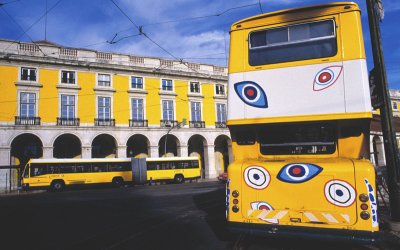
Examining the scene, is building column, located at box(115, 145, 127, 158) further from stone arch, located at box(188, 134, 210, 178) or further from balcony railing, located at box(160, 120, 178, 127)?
stone arch, located at box(188, 134, 210, 178)

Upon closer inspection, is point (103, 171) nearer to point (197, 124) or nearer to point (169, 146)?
point (169, 146)

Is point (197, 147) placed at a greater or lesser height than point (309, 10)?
lesser

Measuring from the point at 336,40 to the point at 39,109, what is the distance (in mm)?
29252

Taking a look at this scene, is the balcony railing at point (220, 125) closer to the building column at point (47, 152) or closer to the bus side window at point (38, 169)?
the building column at point (47, 152)

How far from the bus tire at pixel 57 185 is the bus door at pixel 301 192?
2421 centimetres

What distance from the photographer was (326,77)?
5.49m

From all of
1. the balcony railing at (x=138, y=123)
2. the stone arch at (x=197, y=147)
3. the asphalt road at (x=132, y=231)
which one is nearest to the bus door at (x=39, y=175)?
the balcony railing at (x=138, y=123)

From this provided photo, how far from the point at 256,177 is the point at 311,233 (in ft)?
3.88

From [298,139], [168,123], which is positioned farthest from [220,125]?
[298,139]

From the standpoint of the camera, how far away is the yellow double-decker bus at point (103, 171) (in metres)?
25.8

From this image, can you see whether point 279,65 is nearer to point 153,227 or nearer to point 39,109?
point 153,227

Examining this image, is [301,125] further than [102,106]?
No

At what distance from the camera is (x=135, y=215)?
10281 millimetres

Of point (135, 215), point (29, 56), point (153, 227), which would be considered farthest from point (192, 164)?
point (153, 227)
